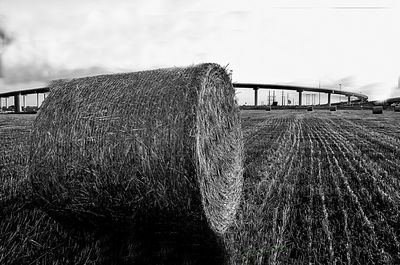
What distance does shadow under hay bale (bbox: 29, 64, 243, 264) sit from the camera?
3373 millimetres

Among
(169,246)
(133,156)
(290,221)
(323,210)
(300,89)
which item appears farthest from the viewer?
(300,89)

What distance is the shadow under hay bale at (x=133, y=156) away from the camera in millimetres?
3373

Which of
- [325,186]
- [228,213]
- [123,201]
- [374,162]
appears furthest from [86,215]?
[374,162]

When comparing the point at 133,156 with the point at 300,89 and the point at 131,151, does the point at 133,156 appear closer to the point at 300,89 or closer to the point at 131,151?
the point at 131,151

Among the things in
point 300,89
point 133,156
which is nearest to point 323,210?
point 133,156

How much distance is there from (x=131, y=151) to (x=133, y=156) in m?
0.06

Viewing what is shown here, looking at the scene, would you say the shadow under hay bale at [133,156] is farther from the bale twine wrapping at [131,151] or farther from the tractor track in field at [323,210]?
the tractor track in field at [323,210]

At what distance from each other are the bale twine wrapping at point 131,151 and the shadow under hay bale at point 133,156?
11mm

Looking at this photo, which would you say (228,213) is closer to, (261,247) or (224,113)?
(261,247)

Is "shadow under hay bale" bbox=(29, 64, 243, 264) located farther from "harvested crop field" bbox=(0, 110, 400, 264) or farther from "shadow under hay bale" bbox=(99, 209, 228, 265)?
"harvested crop field" bbox=(0, 110, 400, 264)

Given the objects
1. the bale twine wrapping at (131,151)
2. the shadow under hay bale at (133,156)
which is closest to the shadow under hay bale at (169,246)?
the shadow under hay bale at (133,156)

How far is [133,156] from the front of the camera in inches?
137

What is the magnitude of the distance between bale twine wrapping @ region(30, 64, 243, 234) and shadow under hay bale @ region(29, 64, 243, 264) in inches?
0.4

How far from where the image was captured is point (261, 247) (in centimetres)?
360
